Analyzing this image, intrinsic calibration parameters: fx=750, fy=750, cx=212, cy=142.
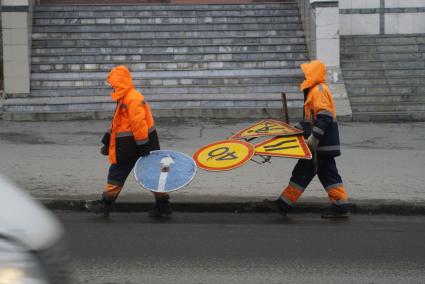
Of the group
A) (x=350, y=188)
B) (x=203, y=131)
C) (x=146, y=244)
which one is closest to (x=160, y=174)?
(x=146, y=244)

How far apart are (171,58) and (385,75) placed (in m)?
4.95

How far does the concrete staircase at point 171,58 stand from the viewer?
15531 millimetres

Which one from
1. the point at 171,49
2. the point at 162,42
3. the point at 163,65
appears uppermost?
the point at 162,42

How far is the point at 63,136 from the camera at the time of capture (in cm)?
1329

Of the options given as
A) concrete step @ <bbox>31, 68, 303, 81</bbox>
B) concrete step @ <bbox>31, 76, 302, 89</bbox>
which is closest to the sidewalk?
concrete step @ <bbox>31, 76, 302, 89</bbox>

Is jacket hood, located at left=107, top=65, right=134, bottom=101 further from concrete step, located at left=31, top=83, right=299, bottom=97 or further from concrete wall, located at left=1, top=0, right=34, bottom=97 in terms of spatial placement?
concrete wall, located at left=1, top=0, right=34, bottom=97

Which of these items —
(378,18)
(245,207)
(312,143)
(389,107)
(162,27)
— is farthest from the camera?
(378,18)

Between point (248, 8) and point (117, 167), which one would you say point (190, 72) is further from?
point (117, 167)

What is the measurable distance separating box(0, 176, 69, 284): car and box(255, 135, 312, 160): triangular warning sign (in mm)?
4907

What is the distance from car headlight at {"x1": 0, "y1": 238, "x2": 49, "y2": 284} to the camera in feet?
8.32

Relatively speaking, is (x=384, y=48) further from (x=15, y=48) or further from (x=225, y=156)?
(x=225, y=156)

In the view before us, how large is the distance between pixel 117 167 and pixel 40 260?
5294mm

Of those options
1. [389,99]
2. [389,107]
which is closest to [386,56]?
[389,99]

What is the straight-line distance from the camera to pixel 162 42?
17.9 metres
